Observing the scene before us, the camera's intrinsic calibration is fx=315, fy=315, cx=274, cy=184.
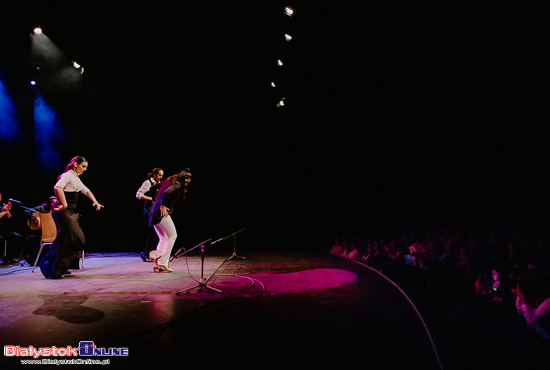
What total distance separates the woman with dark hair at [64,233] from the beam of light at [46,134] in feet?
14.8

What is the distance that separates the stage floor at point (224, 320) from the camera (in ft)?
6.18

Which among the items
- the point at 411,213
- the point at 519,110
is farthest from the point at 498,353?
the point at 519,110

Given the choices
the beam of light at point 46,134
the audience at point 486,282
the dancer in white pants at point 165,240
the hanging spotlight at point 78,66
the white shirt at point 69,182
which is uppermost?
the hanging spotlight at point 78,66

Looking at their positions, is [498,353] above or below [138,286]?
below

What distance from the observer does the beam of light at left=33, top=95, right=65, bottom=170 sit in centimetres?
763

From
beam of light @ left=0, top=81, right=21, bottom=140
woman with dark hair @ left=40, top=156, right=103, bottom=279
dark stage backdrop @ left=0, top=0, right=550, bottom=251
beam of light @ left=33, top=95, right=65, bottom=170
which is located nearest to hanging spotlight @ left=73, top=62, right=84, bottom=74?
dark stage backdrop @ left=0, top=0, right=550, bottom=251

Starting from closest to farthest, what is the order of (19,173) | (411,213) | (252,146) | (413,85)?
(19,173)
(413,85)
(252,146)
(411,213)

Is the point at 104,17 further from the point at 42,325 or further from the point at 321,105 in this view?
the point at 321,105

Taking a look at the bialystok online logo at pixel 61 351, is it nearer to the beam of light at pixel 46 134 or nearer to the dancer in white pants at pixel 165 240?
the dancer in white pants at pixel 165 240

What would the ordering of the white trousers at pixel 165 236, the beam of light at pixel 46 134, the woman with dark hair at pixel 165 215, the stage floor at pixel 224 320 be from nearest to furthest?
the stage floor at pixel 224 320
the woman with dark hair at pixel 165 215
the white trousers at pixel 165 236
the beam of light at pixel 46 134

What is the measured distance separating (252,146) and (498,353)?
8.59m

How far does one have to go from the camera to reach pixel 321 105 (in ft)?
34.3

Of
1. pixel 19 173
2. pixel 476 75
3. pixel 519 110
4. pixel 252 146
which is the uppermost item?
pixel 476 75

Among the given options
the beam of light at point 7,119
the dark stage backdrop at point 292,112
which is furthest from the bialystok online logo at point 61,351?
the beam of light at point 7,119
